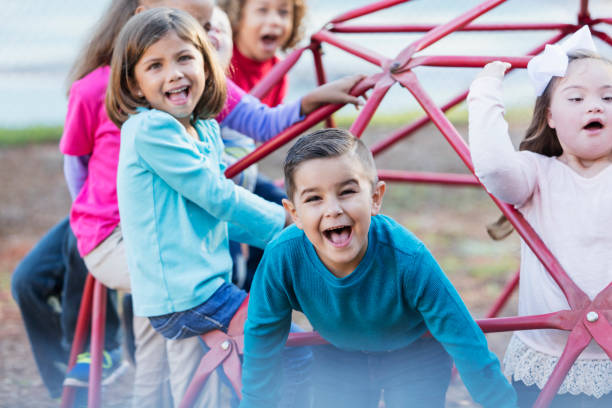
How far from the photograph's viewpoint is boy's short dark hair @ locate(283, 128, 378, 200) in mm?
1869

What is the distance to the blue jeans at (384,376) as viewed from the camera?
2168mm

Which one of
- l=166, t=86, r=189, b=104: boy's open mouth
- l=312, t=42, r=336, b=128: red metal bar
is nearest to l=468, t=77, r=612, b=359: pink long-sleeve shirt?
l=166, t=86, r=189, b=104: boy's open mouth

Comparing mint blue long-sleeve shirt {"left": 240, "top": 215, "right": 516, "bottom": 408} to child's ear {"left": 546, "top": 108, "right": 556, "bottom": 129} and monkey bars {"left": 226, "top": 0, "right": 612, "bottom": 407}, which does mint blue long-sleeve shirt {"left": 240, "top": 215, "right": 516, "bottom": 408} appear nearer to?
monkey bars {"left": 226, "top": 0, "right": 612, "bottom": 407}

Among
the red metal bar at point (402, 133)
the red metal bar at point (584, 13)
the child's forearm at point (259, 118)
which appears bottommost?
the child's forearm at point (259, 118)

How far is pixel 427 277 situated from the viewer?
1.90 meters

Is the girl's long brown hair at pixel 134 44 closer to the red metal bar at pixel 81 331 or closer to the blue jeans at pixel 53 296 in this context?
the red metal bar at pixel 81 331

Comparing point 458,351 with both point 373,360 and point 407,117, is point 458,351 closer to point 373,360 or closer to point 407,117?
point 373,360

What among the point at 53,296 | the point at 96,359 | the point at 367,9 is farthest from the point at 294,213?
the point at 53,296

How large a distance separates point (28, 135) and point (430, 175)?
6.48m

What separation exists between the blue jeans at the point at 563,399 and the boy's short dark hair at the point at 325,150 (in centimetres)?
80

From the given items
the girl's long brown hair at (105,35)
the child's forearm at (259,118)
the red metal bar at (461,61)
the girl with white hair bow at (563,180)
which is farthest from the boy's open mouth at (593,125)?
the girl's long brown hair at (105,35)

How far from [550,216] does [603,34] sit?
125 cm

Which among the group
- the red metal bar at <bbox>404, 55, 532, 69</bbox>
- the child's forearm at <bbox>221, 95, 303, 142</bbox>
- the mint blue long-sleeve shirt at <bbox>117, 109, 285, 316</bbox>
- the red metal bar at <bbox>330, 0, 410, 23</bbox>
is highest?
the red metal bar at <bbox>330, 0, 410, 23</bbox>

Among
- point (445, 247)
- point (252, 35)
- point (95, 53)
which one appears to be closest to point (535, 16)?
point (445, 247)
